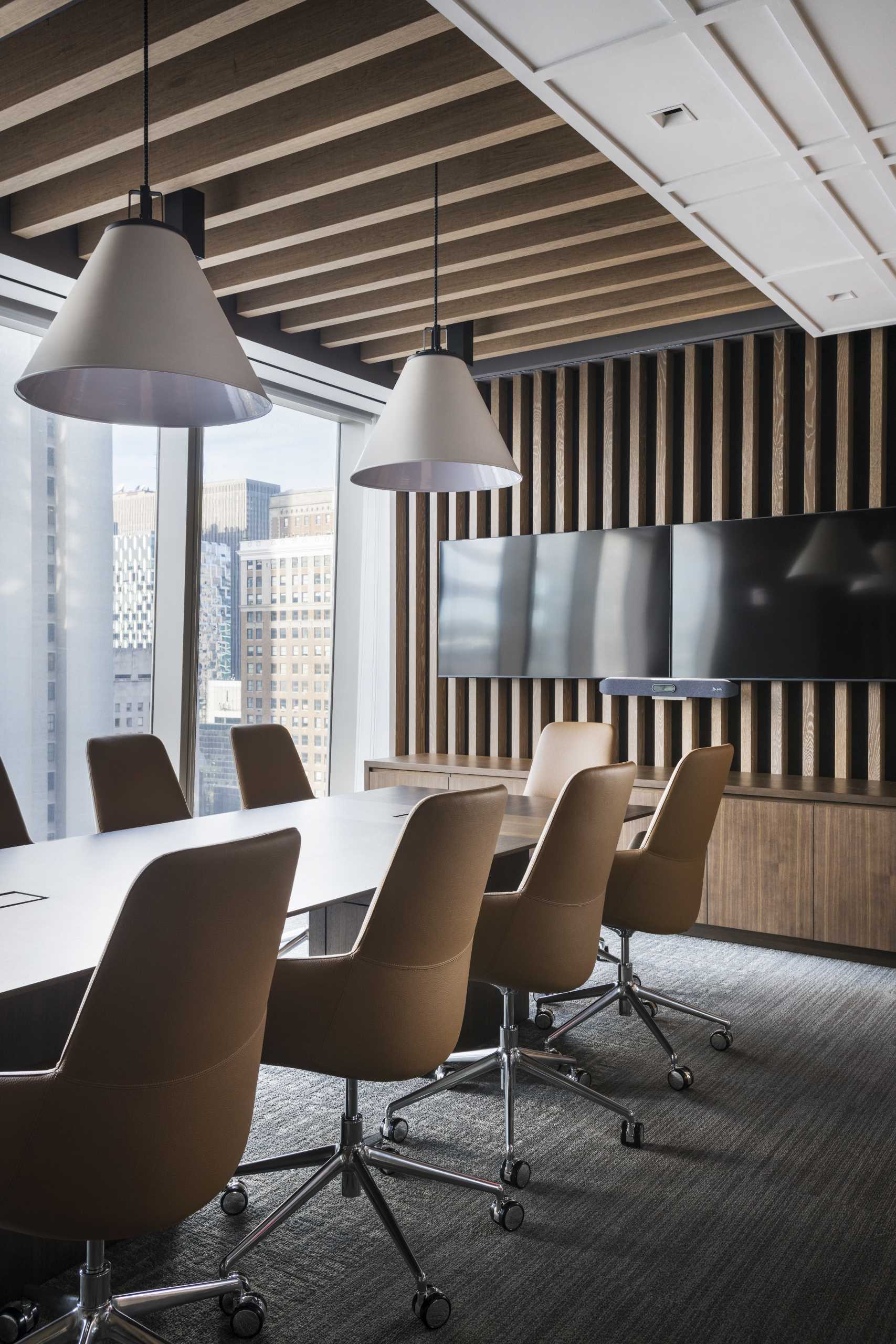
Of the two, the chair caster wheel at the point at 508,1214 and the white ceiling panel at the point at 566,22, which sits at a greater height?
the white ceiling panel at the point at 566,22

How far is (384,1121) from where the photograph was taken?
121 inches

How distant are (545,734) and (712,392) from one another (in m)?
2.29

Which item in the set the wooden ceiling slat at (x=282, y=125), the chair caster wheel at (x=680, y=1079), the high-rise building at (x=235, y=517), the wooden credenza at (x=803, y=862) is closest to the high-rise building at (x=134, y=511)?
the high-rise building at (x=235, y=517)

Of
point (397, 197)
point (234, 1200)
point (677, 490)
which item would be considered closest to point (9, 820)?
point (234, 1200)

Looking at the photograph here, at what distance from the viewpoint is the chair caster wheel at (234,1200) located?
2.60m

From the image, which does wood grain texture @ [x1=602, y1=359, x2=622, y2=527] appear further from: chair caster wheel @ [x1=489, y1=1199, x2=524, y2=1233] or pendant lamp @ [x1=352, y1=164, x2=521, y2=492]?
chair caster wheel @ [x1=489, y1=1199, x2=524, y2=1233]

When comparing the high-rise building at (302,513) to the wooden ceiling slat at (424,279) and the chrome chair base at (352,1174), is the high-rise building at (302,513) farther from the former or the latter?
the chrome chair base at (352,1174)

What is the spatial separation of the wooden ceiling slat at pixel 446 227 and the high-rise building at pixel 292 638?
1835 millimetres

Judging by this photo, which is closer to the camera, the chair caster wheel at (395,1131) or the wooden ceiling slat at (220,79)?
the chair caster wheel at (395,1131)

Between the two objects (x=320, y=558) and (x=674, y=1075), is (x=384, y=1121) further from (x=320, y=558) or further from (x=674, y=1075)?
(x=320, y=558)

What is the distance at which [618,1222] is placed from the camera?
102 inches

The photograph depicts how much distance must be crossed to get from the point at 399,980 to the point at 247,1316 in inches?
27.7

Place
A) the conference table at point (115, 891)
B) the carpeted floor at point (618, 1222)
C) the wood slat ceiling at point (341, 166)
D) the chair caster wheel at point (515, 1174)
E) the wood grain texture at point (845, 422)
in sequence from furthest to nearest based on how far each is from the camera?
1. the wood grain texture at point (845, 422)
2. the wood slat ceiling at point (341, 166)
3. the chair caster wheel at point (515, 1174)
4. the carpeted floor at point (618, 1222)
5. the conference table at point (115, 891)

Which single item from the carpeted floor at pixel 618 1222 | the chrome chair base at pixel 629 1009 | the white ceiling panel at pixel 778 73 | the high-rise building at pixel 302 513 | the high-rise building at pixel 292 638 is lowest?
the carpeted floor at pixel 618 1222
